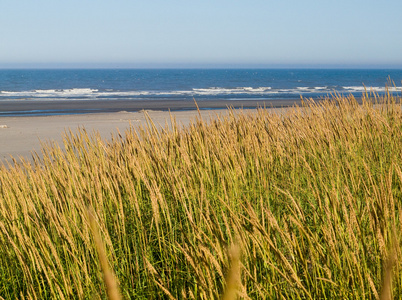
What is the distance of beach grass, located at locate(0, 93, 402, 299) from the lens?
1.48 meters

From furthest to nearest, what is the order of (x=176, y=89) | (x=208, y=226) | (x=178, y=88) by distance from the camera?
(x=178, y=88) → (x=176, y=89) → (x=208, y=226)

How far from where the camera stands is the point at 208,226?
4.89ft

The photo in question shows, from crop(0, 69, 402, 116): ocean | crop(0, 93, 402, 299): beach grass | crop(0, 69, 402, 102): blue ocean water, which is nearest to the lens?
crop(0, 93, 402, 299): beach grass

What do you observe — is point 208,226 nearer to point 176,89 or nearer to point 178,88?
point 176,89

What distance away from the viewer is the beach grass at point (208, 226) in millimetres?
1483

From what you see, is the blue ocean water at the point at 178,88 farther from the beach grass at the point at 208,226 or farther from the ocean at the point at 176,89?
the beach grass at the point at 208,226

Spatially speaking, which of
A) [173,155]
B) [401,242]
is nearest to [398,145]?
[173,155]

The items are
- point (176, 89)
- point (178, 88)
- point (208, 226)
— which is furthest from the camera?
point (178, 88)

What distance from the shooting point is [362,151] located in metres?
3.75

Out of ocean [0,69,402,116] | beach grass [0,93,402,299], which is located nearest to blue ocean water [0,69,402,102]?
ocean [0,69,402,116]

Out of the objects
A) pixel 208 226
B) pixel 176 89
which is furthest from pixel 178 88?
pixel 208 226

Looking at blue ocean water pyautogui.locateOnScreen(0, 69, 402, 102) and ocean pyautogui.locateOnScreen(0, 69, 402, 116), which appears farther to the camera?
blue ocean water pyautogui.locateOnScreen(0, 69, 402, 102)

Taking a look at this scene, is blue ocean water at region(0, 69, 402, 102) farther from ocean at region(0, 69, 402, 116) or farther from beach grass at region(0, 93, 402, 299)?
beach grass at region(0, 93, 402, 299)

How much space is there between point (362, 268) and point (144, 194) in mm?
1598
